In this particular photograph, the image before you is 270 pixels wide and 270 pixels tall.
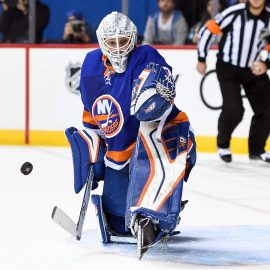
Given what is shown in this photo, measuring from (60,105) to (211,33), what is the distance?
1.52 meters

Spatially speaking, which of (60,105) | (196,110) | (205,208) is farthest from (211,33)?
(205,208)

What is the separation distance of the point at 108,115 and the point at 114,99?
0.21ft

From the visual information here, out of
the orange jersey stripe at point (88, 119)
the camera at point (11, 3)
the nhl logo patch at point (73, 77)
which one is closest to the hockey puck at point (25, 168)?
the orange jersey stripe at point (88, 119)

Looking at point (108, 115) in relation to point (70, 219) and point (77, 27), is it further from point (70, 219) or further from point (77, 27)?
point (77, 27)

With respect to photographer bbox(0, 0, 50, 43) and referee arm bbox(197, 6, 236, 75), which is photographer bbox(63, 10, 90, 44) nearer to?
photographer bbox(0, 0, 50, 43)

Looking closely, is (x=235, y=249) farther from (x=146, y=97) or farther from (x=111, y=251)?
(x=146, y=97)

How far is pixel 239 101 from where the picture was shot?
7129 mm

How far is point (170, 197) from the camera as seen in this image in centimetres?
381

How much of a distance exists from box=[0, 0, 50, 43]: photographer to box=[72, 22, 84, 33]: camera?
229mm

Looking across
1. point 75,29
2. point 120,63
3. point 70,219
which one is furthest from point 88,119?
point 75,29

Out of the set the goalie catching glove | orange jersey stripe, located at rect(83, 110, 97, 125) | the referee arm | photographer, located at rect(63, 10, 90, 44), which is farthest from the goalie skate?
photographer, located at rect(63, 10, 90, 44)

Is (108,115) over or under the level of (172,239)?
over

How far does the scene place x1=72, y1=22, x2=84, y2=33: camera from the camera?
27.2 feet

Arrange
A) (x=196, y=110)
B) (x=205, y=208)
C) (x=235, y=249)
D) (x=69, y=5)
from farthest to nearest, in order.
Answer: (x=69, y=5) < (x=196, y=110) < (x=205, y=208) < (x=235, y=249)
